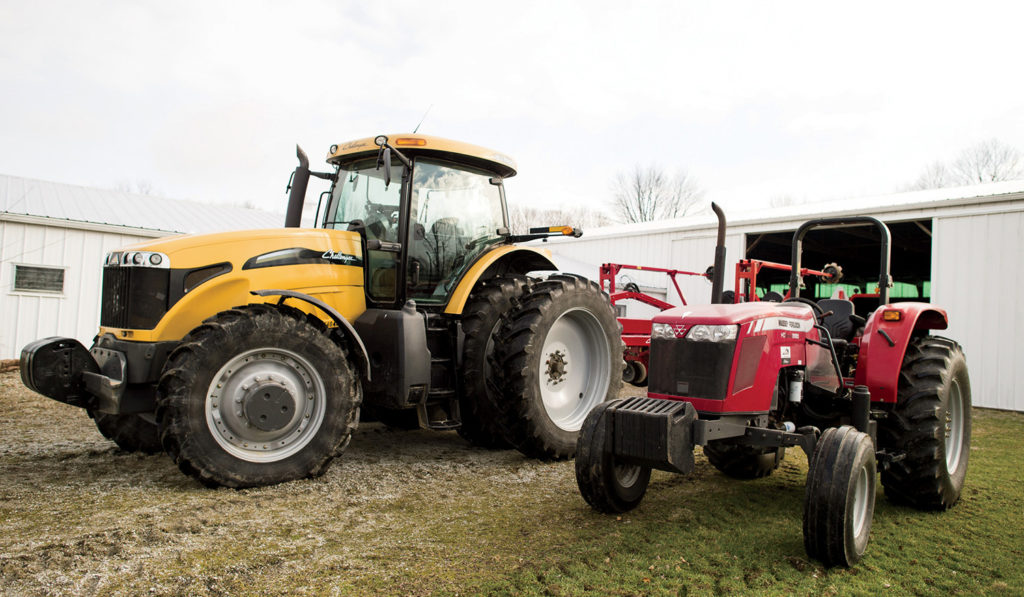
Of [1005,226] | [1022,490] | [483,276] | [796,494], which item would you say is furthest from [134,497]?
[1005,226]

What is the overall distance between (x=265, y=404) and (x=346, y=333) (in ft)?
2.44

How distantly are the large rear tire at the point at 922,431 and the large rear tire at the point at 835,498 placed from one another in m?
0.91

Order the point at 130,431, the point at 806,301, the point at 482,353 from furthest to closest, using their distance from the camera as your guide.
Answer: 1. the point at 482,353
2. the point at 130,431
3. the point at 806,301

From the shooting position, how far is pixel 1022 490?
15.3 ft

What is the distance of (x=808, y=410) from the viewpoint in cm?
408

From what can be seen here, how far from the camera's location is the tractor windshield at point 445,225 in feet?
17.1

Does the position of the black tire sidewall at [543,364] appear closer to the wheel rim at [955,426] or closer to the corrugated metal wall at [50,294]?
the wheel rim at [955,426]

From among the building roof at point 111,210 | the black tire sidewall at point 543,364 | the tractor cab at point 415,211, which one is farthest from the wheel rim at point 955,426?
the building roof at point 111,210

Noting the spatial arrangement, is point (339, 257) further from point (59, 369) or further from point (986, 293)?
point (986, 293)

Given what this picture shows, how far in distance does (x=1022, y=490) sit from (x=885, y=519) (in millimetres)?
1662

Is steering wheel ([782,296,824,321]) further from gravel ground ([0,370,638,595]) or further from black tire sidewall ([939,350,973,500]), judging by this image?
gravel ground ([0,370,638,595])

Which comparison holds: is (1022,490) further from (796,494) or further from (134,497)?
(134,497)

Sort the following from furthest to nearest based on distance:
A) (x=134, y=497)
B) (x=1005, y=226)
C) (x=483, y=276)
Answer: (x=1005, y=226), (x=483, y=276), (x=134, y=497)

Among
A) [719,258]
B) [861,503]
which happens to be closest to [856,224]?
[719,258]
